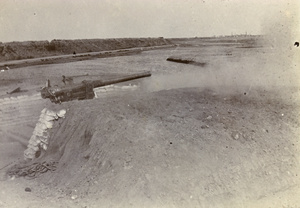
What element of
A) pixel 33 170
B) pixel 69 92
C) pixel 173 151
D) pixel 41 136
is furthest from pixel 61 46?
pixel 173 151

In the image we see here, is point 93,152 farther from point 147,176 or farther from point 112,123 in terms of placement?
point 147,176

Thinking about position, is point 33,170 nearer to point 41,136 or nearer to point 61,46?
point 41,136

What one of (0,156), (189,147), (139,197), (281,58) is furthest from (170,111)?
(281,58)

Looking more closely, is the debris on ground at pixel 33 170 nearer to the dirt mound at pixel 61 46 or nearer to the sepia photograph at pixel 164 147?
the sepia photograph at pixel 164 147

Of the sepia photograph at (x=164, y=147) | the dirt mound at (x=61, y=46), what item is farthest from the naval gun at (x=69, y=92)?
the dirt mound at (x=61, y=46)

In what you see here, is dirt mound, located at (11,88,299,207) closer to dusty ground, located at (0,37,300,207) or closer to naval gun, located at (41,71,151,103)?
dusty ground, located at (0,37,300,207)

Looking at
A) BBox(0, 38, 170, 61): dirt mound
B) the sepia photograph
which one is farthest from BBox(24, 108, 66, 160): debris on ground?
BBox(0, 38, 170, 61): dirt mound
